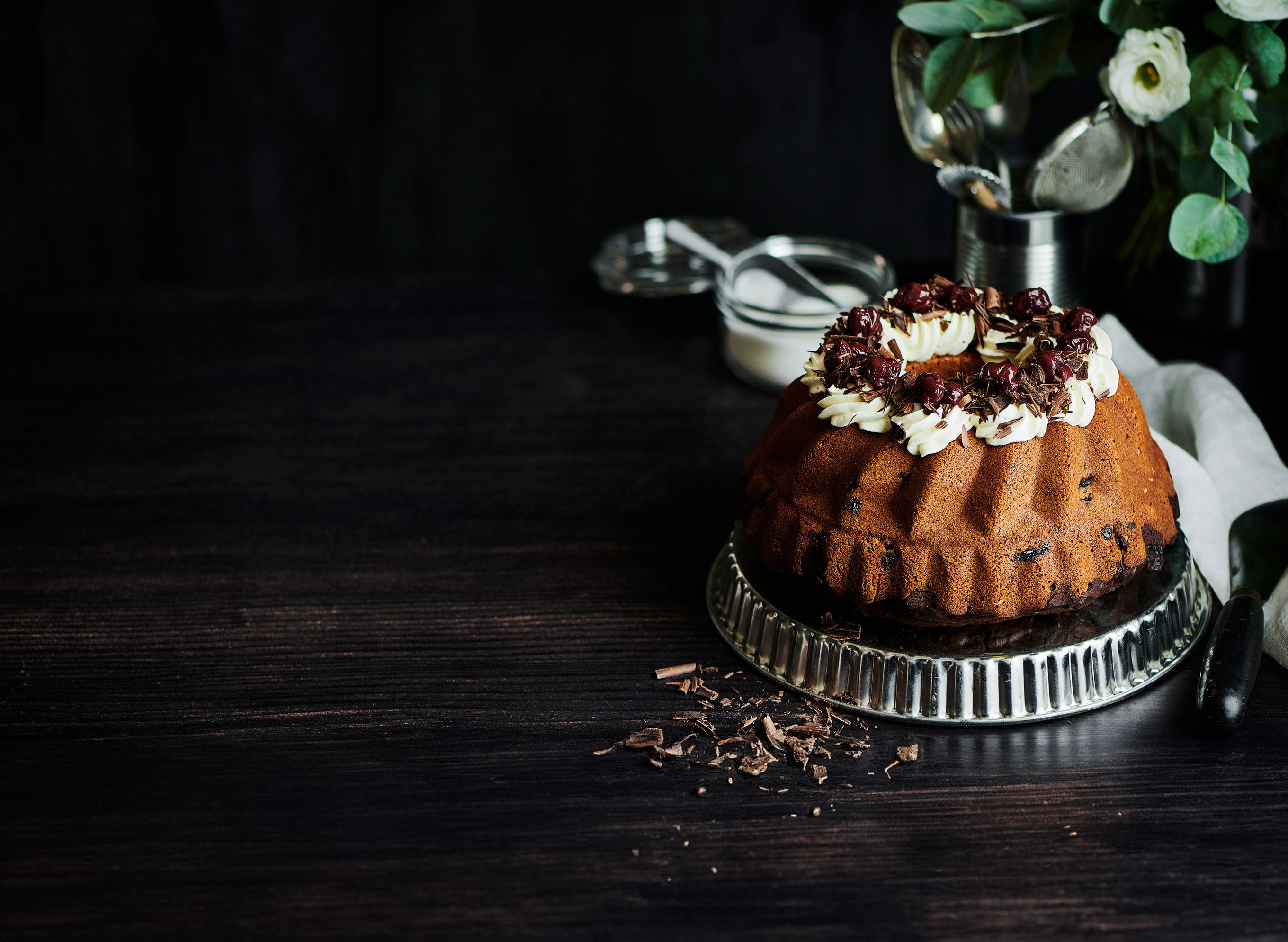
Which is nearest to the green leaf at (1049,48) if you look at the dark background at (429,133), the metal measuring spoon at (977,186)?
the metal measuring spoon at (977,186)

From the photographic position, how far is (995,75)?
5.11ft

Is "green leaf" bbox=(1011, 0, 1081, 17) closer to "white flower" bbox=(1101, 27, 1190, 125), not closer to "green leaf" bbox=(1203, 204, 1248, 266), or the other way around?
"white flower" bbox=(1101, 27, 1190, 125)

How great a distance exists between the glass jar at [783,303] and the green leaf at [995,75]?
0.99ft

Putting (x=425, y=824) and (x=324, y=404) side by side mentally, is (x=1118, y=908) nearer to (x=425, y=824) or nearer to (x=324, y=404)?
(x=425, y=824)

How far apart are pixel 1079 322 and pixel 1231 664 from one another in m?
0.32

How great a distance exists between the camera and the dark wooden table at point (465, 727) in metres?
0.90

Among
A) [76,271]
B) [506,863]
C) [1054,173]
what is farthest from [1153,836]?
[76,271]

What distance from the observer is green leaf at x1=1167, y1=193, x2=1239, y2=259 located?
1396 mm

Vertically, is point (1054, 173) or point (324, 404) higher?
point (1054, 173)

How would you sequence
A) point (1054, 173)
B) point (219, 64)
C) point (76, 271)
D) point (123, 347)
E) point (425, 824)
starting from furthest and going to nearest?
point (76, 271) < point (219, 64) < point (123, 347) < point (1054, 173) < point (425, 824)

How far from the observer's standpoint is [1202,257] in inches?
56.1

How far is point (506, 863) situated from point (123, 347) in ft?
4.04

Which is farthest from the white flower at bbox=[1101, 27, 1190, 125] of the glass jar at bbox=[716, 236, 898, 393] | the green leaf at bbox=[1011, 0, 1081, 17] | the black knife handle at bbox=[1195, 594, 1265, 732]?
the black knife handle at bbox=[1195, 594, 1265, 732]

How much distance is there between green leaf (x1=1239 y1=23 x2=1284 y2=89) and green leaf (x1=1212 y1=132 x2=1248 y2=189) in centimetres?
8
